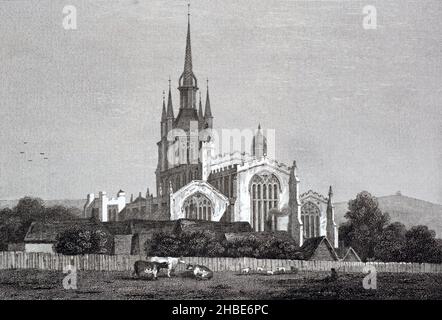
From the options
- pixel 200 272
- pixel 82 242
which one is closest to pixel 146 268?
pixel 200 272

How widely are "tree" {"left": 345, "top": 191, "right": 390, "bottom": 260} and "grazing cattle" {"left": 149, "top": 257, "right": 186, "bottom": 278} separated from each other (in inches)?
144

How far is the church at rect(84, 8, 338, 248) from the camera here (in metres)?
22.0

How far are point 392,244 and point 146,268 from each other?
506 cm

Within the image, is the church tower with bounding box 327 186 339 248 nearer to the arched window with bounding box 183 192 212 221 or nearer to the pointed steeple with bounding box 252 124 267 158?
the pointed steeple with bounding box 252 124 267 158

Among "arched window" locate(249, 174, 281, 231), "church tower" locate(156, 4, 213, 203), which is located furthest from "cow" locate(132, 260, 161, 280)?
"arched window" locate(249, 174, 281, 231)

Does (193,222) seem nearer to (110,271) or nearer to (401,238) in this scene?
(110,271)

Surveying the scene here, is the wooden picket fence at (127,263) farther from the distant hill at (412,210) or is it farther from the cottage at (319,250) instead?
the distant hill at (412,210)

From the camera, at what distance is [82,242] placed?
2139cm

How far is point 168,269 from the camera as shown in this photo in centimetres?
2127

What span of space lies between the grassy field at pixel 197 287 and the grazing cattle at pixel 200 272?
0.34 ft

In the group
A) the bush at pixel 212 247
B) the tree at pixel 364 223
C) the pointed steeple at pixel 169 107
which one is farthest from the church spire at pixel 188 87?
the tree at pixel 364 223
